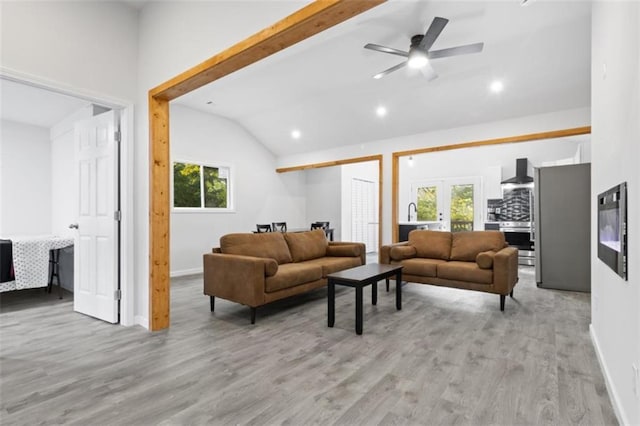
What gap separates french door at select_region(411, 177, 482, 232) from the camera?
9.35 metres

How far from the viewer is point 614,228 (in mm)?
1880

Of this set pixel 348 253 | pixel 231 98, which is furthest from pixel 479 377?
pixel 231 98

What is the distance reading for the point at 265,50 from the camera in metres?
2.47

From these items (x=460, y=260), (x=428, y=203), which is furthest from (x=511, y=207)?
(x=460, y=260)

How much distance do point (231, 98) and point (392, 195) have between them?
370 centimetres

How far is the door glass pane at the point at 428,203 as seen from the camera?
1006 cm

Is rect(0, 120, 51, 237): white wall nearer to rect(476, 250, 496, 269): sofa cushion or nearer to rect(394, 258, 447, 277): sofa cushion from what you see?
rect(394, 258, 447, 277): sofa cushion

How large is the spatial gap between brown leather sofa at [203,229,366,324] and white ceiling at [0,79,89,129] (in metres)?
2.93

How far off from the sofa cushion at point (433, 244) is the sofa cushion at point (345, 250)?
843mm

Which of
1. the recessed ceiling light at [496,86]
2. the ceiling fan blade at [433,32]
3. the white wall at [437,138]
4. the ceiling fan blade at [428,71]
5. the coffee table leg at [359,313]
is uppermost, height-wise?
the recessed ceiling light at [496,86]

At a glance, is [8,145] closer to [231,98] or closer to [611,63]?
[231,98]

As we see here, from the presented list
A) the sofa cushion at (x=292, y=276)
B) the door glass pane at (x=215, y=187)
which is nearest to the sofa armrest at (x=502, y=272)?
the sofa cushion at (x=292, y=276)

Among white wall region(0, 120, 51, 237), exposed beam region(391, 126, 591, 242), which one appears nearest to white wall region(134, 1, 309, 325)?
white wall region(0, 120, 51, 237)

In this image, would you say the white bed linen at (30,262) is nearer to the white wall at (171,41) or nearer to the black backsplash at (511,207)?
the white wall at (171,41)
